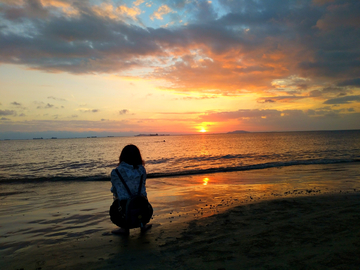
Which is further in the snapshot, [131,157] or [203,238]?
[131,157]

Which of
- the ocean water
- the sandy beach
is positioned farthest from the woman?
the ocean water

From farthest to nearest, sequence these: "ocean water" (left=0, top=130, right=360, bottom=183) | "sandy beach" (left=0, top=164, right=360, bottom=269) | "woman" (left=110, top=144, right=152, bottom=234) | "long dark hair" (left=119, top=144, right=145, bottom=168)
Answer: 1. "ocean water" (left=0, top=130, right=360, bottom=183)
2. "long dark hair" (left=119, top=144, right=145, bottom=168)
3. "woman" (left=110, top=144, right=152, bottom=234)
4. "sandy beach" (left=0, top=164, right=360, bottom=269)

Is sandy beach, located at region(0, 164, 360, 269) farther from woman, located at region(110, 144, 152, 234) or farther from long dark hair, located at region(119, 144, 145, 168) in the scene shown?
long dark hair, located at region(119, 144, 145, 168)

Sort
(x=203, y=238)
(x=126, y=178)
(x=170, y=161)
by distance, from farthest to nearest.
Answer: (x=170, y=161) < (x=126, y=178) < (x=203, y=238)

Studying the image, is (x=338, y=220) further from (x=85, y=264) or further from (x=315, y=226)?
(x=85, y=264)

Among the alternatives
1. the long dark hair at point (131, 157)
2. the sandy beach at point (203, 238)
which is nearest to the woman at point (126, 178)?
the long dark hair at point (131, 157)

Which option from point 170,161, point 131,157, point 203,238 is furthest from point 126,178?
point 170,161

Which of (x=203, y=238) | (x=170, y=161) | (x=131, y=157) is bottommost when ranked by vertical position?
(x=170, y=161)

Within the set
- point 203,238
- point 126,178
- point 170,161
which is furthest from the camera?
point 170,161

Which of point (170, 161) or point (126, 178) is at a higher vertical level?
point (126, 178)

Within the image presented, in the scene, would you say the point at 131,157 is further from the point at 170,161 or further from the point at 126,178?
the point at 170,161

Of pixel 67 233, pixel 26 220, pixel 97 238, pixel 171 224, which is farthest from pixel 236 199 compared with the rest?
pixel 26 220

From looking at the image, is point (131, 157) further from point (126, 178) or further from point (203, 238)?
point (203, 238)

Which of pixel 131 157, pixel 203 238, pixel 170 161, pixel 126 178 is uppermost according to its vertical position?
pixel 131 157
